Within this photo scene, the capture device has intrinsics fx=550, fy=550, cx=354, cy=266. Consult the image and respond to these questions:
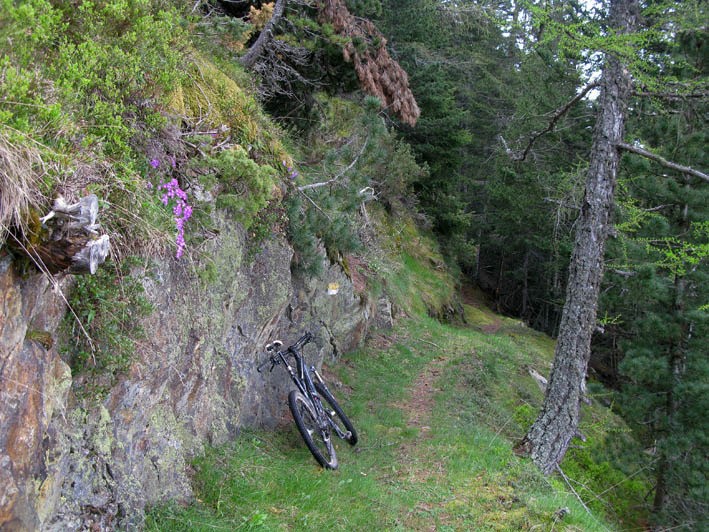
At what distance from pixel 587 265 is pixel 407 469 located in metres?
3.53

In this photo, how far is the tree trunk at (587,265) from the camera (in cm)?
723

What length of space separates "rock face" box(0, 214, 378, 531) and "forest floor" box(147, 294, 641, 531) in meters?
0.35

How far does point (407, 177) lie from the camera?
1683 centimetres

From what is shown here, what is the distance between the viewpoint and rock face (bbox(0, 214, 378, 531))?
278cm

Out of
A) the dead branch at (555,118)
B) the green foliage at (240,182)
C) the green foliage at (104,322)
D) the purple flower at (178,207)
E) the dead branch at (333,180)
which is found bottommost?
the green foliage at (104,322)

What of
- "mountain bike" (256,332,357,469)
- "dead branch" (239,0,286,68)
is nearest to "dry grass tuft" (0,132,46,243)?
"mountain bike" (256,332,357,469)

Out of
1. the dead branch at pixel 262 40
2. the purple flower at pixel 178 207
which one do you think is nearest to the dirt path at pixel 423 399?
the purple flower at pixel 178 207

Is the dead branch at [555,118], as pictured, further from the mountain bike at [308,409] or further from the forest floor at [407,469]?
the mountain bike at [308,409]

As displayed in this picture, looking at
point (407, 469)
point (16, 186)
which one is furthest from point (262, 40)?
point (16, 186)

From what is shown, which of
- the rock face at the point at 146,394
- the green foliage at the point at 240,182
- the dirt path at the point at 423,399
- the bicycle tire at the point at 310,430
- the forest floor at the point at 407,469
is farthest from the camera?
the dirt path at the point at 423,399

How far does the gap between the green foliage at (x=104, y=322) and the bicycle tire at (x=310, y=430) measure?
2.47 m

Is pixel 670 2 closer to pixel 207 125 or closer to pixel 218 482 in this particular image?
pixel 207 125

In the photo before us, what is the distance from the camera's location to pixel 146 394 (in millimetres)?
4051

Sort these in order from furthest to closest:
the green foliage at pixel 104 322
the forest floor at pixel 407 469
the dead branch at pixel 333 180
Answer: the dead branch at pixel 333 180 → the forest floor at pixel 407 469 → the green foliage at pixel 104 322
